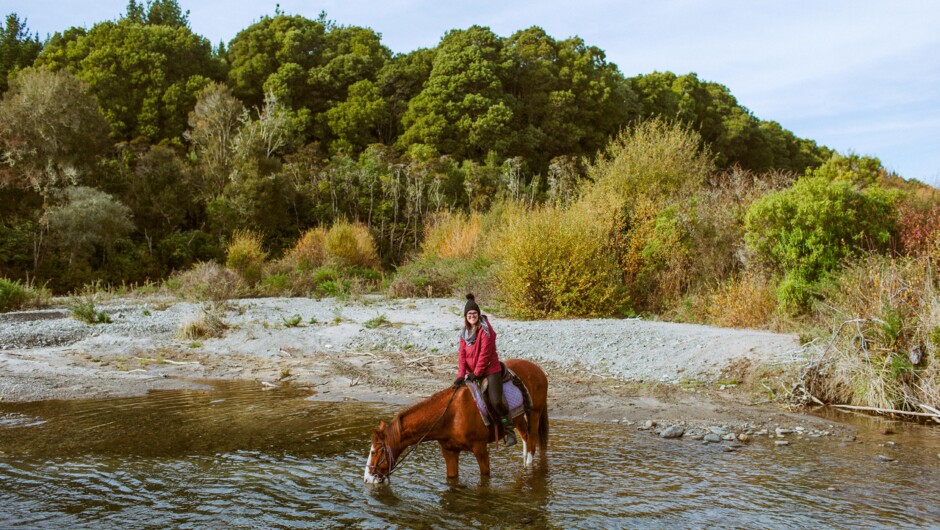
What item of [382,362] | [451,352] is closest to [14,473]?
[382,362]

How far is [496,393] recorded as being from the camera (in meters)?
5.86

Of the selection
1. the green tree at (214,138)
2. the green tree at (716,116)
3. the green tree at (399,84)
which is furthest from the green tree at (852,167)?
the green tree at (716,116)

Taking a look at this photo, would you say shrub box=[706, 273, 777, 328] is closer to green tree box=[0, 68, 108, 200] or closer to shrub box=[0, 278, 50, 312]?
shrub box=[0, 278, 50, 312]

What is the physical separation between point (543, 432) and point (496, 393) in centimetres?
131

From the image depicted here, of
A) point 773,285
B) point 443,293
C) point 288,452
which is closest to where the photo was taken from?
point 288,452

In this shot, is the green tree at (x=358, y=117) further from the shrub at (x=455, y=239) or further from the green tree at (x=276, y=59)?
the shrub at (x=455, y=239)

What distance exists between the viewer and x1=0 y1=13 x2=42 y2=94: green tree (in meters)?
35.6

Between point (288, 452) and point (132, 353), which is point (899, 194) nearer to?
point (288, 452)

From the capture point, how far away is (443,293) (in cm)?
1830

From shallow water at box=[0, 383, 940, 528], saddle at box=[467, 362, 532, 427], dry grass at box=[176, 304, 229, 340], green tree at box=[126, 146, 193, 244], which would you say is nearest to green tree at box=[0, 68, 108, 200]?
green tree at box=[126, 146, 193, 244]

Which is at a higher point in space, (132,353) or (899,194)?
(899,194)

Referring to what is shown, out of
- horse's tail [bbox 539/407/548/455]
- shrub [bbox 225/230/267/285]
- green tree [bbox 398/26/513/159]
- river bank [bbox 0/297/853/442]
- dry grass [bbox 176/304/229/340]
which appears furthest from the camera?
green tree [bbox 398/26/513/159]

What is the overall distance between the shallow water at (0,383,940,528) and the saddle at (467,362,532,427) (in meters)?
0.68

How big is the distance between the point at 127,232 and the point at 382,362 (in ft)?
55.1
